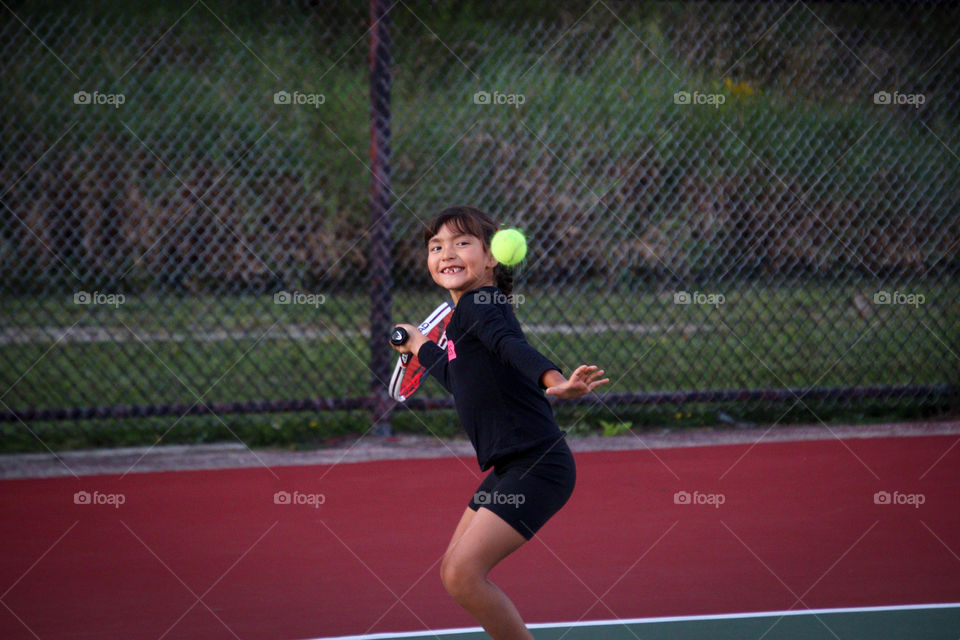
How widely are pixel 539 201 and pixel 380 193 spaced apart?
206cm

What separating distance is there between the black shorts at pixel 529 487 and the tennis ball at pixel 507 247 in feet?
1.98

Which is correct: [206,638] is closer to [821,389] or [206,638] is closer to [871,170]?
[821,389]

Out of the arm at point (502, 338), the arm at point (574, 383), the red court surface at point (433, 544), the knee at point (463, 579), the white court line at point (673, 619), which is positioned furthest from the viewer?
the red court surface at point (433, 544)

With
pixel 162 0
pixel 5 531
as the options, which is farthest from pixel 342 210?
pixel 5 531

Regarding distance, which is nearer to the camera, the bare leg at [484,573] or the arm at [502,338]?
the arm at [502,338]

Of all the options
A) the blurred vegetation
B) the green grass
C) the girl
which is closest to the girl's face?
the girl

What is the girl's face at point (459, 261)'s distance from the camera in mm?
3520

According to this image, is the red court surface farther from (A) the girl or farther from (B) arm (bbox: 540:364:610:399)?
(B) arm (bbox: 540:364:610:399)

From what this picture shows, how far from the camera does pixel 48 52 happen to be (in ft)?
24.1

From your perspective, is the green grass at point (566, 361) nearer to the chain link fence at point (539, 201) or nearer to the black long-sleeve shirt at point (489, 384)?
the chain link fence at point (539, 201)

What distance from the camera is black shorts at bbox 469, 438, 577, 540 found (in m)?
3.24

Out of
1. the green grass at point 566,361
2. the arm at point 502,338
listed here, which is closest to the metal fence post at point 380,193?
the green grass at point 566,361

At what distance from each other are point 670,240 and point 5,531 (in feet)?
17.3

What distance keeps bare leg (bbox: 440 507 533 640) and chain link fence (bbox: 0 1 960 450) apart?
3.88m
